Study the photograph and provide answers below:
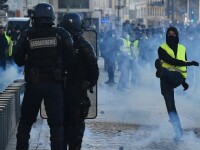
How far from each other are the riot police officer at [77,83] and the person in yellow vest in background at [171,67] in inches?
122

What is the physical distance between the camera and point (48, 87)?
9.47 metres

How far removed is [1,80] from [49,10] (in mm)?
16660

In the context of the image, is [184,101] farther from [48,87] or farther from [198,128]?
[48,87]

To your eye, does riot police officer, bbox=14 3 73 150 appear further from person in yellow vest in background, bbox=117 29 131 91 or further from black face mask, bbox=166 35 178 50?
person in yellow vest in background, bbox=117 29 131 91

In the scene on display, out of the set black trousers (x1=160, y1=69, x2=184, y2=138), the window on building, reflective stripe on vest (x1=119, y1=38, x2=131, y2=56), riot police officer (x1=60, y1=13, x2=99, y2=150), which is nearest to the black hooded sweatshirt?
black trousers (x1=160, y1=69, x2=184, y2=138)

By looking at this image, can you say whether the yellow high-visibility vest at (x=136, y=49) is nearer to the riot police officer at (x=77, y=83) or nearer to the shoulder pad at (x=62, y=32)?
the riot police officer at (x=77, y=83)

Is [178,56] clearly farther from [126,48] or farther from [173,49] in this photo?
[126,48]

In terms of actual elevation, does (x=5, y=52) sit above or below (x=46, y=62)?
below

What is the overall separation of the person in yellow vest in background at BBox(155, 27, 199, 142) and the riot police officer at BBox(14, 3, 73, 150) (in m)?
3.68

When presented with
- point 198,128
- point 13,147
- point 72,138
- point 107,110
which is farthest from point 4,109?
point 107,110

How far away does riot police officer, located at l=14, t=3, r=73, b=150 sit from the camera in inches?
372

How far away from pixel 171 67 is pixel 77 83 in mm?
3395

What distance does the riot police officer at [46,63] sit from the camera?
9461 mm

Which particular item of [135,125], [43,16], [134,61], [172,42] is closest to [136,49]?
[134,61]
